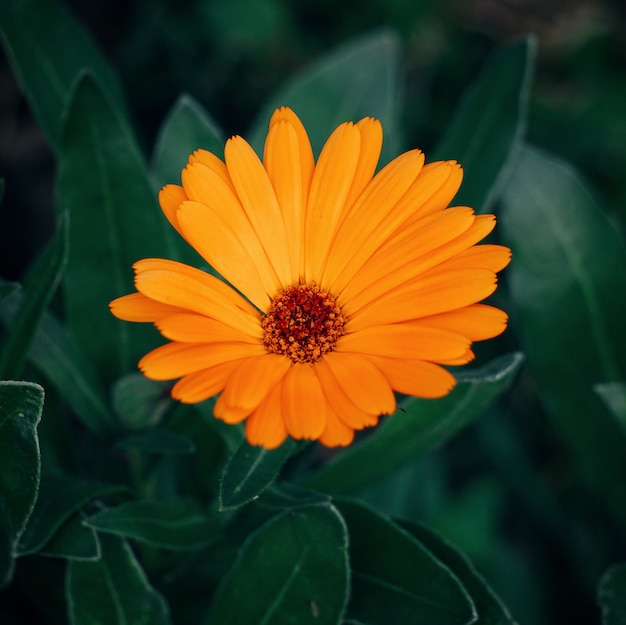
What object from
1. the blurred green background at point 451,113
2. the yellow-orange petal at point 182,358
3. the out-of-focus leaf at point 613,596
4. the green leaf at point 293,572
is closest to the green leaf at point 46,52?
the blurred green background at point 451,113

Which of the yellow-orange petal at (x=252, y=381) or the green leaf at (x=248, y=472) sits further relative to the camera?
the green leaf at (x=248, y=472)

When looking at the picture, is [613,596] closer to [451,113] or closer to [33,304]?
[33,304]

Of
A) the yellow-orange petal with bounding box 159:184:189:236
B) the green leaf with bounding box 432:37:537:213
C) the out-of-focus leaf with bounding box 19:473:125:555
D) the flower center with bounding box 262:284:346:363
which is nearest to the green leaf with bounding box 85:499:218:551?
the out-of-focus leaf with bounding box 19:473:125:555

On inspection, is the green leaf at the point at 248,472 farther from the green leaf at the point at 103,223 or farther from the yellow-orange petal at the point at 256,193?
the green leaf at the point at 103,223

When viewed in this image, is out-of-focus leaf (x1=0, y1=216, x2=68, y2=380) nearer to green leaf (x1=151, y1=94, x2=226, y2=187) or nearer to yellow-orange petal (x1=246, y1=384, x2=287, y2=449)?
green leaf (x1=151, y1=94, x2=226, y2=187)

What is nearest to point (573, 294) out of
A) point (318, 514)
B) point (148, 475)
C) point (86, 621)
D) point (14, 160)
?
point (318, 514)

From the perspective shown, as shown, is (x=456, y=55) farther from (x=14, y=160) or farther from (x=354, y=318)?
(x=354, y=318)

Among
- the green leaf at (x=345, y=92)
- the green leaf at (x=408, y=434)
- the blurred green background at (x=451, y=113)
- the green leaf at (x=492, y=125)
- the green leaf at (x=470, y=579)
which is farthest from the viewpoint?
the blurred green background at (x=451, y=113)

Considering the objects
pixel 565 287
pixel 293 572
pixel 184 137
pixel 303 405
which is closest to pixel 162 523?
pixel 293 572
